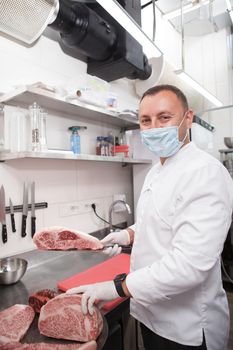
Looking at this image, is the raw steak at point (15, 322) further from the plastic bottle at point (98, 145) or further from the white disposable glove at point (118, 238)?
the plastic bottle at point (98, 145)

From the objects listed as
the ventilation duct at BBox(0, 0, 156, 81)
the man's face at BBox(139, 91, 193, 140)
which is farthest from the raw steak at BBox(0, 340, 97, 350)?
the ventilation duct at BBox(0, 0, 156, 81)

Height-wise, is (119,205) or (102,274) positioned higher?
(119,205)

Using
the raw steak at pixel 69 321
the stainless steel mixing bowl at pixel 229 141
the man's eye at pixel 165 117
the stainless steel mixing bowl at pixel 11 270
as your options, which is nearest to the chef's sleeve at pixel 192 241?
the raw steak at pixel 69 321

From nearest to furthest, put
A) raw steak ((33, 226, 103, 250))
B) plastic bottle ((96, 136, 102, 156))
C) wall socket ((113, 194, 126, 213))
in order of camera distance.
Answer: raw steak ((33, 226, 103, 250)) → plastic bottle ((96, 136, 102, 156)) → wall socket ((113, 194, 126, 213))

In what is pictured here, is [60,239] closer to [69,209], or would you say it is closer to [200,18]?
[69,209]

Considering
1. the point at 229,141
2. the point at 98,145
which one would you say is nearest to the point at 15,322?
the point at 98,145

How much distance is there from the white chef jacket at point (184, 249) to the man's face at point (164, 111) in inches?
4.7

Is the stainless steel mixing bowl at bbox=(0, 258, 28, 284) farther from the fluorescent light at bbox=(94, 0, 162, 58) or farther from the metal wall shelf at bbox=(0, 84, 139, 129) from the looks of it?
the fluorescent light at bbox=(94, 0, 162, 58)

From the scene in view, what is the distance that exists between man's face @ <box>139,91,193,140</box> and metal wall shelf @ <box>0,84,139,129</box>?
0.63 metres

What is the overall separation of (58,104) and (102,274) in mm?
1083

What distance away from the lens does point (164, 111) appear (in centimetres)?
103

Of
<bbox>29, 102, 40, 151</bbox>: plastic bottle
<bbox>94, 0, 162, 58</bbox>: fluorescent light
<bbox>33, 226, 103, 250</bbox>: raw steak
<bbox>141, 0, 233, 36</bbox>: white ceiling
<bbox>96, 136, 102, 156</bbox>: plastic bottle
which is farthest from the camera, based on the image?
<bbox>141, 0, 233, 36</bbox>: white ceiling

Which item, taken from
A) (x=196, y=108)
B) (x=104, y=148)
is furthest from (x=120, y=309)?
(x=196, y=108)

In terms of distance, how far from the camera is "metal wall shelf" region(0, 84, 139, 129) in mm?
1363
